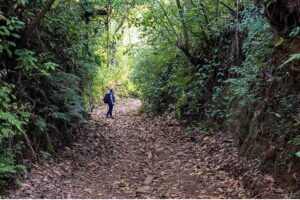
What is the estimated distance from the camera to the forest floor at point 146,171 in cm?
625

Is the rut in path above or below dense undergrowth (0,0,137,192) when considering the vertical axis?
below

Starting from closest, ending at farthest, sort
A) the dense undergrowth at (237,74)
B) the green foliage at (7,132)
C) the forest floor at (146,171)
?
the green foliage at (7,132)
the forest floor at (146,171)
the dense undergrowth at (237,74)

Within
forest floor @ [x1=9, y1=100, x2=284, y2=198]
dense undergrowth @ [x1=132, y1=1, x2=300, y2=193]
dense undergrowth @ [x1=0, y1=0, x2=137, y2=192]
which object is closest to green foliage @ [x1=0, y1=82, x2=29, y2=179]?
dense undergrowth @ [x1=0, y1=0, x2=137, y2=192]

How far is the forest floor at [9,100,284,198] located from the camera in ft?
20.5

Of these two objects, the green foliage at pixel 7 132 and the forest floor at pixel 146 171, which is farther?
the forest floor at pixel 146 171

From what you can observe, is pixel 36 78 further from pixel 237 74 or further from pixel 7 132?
pixel 237 74

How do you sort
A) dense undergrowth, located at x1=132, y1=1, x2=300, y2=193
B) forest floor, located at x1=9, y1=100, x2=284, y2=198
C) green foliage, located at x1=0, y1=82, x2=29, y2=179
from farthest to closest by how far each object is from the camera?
1. dense undergrowth, located at x1=132, y1=1, x2=300, y2=193
2. forest floor, located at x1=9, y1=100, x2=284, y2=198
3. green foliage, located at x1=0, y1=82, x2=29, y2=179

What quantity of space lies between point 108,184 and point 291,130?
144 inches

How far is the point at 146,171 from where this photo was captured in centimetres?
813

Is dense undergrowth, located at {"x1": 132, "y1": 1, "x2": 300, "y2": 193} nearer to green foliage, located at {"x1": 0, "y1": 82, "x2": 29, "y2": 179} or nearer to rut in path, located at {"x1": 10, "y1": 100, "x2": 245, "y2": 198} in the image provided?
rut in path, located at {"x1": 10, "y1": 100, "x2": 245, "y2": 198}

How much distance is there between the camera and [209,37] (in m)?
13.0

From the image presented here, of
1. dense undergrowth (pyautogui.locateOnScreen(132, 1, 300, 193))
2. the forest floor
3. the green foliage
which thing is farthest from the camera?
dense undergrowth (pyautogui.locateOnScreen(132, 1, 300, 193))

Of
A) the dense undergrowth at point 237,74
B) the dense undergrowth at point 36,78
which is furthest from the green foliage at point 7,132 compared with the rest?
the dense undergrowth at point 237,74

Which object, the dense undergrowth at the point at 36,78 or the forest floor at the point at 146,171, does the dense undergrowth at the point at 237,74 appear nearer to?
the forest floor at the point at 146,171
